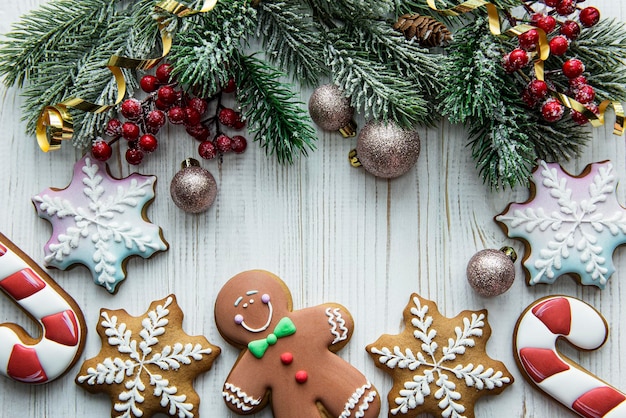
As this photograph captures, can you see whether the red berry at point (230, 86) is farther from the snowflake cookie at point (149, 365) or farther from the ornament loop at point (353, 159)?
the snowflake cookie at point (149, 365)

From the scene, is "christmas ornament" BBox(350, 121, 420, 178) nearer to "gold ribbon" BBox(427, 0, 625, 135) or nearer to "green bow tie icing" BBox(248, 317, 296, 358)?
"gold ribbon" BBox(427, 0, 625, 135)

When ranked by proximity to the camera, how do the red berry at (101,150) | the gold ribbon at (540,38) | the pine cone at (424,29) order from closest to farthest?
the gold ribbon at (540,38) < the pine cone at (424,29) < the red berry at (101,150)

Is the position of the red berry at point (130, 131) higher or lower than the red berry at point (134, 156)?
higher

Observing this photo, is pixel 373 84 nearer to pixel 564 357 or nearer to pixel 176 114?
pixel 176 114

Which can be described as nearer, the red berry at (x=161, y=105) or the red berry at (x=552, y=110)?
the red berry at (x=552, y=110)

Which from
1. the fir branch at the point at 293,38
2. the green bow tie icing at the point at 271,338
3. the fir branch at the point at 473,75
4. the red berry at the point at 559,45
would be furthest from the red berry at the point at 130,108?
the red berry at the point at 559,45

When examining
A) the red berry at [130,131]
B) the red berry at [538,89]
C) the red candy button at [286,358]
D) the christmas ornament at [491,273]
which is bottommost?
the red candy button at [286,358]

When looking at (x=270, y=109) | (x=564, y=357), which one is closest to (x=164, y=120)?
(x=270, y=109)

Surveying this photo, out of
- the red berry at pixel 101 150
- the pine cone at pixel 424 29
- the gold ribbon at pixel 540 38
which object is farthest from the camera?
the red berry at pixel 101 150
